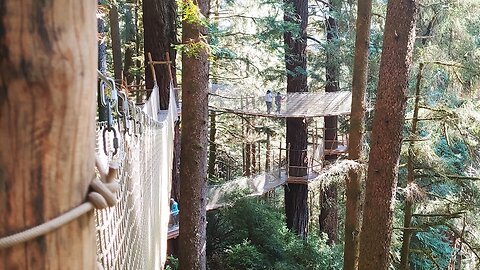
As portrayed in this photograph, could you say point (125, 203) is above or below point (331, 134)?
above

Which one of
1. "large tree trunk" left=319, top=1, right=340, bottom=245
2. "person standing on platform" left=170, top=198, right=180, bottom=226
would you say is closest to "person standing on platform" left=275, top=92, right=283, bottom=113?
"large tree trunk" left=319, top=1, right=340, bottom=245

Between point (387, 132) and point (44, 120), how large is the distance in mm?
3688

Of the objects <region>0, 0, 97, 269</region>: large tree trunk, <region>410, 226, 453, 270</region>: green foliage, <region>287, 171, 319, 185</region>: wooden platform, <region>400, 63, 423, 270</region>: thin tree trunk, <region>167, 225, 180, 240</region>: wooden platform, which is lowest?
<region>410, 226, 453, 270</region>: green foliage

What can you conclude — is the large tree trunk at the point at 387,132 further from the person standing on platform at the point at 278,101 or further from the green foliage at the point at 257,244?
the person standing on platform at the point at 278,101

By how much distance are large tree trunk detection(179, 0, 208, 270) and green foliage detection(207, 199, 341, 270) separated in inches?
86.3

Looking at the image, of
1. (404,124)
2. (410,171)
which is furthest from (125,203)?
(410,171)

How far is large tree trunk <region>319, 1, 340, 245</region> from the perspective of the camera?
320 inches

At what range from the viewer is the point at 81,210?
514 millimetres

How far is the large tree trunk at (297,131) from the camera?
8.27 metres

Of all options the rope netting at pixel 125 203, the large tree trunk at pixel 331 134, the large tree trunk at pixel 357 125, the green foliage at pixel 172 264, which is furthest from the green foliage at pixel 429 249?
the rope netting at pixel 125 203

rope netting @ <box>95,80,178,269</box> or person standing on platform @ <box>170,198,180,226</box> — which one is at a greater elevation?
rope netting @ <box>95,80,178,269</box>

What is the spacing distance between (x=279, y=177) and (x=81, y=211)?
7630 millimetres

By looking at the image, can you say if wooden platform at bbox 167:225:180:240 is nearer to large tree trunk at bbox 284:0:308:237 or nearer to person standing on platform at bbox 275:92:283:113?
person standing on platform at bbox 275:92:283:113

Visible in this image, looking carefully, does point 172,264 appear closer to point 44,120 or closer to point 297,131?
point 297,131
